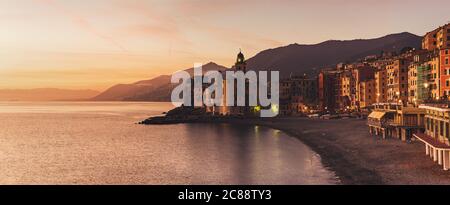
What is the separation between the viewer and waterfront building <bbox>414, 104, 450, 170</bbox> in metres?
42.9

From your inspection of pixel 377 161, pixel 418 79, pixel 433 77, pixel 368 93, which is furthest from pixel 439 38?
pixel 377 161

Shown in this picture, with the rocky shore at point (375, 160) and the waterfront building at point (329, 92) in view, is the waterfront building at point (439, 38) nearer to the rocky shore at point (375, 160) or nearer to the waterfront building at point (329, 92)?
the rocky shore at point (375, 160)

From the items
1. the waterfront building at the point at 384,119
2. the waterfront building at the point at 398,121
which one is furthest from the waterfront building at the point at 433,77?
the waterfront building at the point at 398,121

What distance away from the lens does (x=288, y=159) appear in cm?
6812

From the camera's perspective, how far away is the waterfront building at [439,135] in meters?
42.9

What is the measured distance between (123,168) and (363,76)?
375ft

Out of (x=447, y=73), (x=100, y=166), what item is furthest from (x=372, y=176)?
(x=447, y=73)

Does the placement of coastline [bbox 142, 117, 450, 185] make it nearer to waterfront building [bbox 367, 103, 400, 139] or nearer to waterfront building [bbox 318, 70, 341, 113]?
waterfront building [bbox 367, 103, 400, 139]

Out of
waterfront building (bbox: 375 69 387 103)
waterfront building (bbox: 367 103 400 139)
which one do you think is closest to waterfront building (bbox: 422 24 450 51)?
waterfront building (bbox: 375 69 387 103)

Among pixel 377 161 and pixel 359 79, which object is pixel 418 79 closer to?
pixel 359 79

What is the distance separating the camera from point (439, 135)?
49.0m
